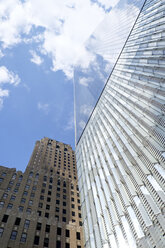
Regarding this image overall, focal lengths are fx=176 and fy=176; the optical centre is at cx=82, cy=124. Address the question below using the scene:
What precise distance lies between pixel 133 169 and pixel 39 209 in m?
39.1

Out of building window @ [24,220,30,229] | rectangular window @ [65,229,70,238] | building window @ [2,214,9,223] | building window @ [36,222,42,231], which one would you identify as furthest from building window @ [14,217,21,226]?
rectangular window @ [65,229,70,238]

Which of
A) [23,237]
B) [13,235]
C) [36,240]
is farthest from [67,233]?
[13,235]

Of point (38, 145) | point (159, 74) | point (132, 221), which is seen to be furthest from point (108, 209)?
point (38, 145)

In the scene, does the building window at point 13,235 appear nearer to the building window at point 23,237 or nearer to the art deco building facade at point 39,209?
the art deco building facade at point 39,209

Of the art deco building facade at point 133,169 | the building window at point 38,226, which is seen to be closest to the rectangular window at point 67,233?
the building window at point 38,226

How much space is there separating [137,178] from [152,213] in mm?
3900

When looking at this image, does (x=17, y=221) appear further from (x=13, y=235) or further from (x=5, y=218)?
(x=13, y=235)

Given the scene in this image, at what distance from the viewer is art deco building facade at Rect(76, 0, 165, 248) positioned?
44.8 ft

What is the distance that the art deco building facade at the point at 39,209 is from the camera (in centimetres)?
3869

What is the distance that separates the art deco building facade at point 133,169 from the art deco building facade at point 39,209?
2018 cm

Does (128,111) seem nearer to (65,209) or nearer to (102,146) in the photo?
(102,146)

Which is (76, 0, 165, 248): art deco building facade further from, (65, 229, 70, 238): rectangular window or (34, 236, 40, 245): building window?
(65, 229, 70, 238): rectangular window

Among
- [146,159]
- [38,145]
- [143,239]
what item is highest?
[38,145]

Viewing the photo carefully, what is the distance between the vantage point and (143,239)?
1265 centimetres
